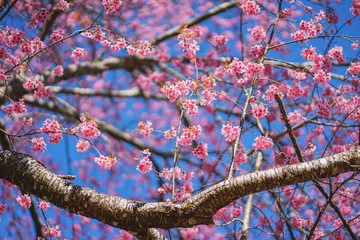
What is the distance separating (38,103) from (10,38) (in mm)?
1845

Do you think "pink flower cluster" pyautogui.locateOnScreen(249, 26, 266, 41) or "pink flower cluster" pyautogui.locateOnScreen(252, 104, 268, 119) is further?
"pink flower cluster" pyautogui.locateOnScreen(249, 26, 266, 41)

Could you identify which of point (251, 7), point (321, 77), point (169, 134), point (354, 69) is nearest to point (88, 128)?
point (169, 134)

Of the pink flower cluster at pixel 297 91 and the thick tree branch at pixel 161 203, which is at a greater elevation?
the pink flower cluster at pixel 297 91

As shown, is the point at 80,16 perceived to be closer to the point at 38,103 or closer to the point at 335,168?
the point at 38,103

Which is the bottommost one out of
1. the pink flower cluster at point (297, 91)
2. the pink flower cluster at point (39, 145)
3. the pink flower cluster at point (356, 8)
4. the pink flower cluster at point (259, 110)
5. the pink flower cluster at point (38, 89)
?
the pink flower cluster at point (39, 145)

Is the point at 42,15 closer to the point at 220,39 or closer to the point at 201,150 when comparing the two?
the point at 201,150

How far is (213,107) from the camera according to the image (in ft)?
22.9

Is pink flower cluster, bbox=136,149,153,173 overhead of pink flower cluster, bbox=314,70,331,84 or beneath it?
beneath

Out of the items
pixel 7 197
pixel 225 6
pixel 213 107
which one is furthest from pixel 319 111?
pixel 7 197

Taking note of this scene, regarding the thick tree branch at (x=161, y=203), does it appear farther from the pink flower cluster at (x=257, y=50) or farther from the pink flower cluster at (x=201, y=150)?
the pink flower cluster at (x=257, y=50)

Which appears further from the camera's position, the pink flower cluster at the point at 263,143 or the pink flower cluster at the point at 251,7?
the pink flower cluster at the point at 251,7

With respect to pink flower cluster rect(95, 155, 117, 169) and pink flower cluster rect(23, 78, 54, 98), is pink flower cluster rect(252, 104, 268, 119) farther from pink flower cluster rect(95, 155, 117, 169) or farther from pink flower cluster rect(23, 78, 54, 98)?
pink flower cluster rect(23, 78, 54, 98)

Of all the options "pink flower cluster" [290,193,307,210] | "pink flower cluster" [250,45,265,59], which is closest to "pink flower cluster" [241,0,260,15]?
"pink flower cluster" [250,45,265,59]

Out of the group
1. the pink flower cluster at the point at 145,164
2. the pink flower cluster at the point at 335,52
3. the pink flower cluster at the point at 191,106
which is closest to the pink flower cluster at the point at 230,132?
the pink flower cluster at the point at 191,106
